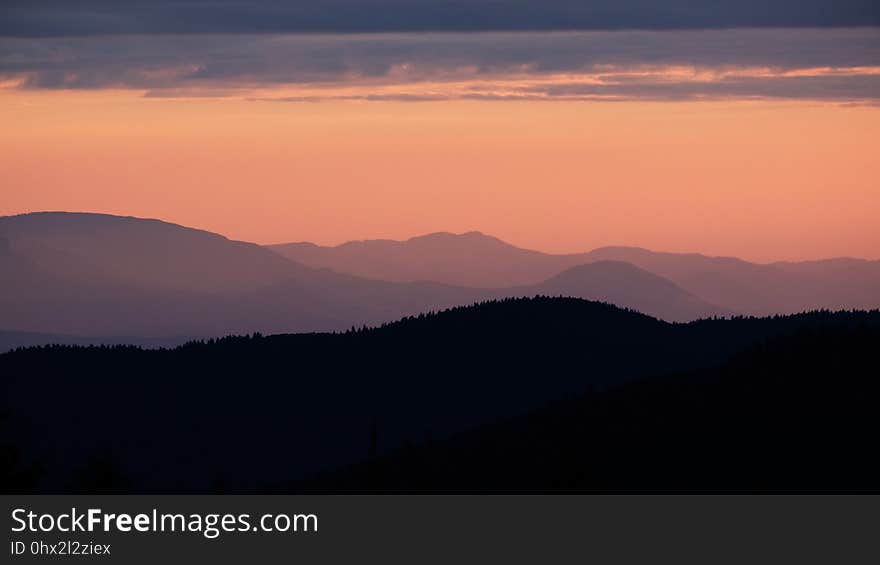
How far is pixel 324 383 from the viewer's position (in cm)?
13012

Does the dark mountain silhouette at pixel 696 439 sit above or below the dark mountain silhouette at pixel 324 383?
below

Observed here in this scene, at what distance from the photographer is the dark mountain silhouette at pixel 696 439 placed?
220 feet

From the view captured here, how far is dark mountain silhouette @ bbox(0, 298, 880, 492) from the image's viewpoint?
368ft

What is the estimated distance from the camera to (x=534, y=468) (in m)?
74.4

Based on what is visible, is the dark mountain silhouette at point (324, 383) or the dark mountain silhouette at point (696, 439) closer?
the dark mountain silhouette at point (696, 439)

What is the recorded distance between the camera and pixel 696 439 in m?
73.1

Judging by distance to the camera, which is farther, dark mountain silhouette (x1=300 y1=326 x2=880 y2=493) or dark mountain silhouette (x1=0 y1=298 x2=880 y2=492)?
dark mountain silhouette (x1=0 y1=298 x2=880 y2=492)

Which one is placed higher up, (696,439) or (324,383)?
(324,383)

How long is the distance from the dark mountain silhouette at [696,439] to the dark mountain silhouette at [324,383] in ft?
76.0

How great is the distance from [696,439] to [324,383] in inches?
2385

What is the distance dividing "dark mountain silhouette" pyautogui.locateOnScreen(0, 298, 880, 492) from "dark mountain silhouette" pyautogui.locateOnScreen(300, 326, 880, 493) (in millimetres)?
23158

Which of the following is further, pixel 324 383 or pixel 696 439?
pixel 324 383
